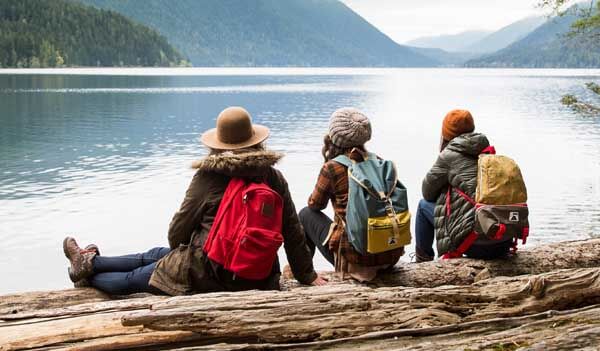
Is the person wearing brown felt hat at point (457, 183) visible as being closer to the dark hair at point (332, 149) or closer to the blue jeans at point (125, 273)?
the dark hair at point (332, 149)

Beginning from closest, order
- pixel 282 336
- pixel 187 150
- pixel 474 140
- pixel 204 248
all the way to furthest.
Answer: pixel 282 336, pixel 204 248, pixel 474 140, pixel 187 150

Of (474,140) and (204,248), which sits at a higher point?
(474,140)

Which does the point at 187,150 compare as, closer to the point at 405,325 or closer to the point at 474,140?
the point at 474,140

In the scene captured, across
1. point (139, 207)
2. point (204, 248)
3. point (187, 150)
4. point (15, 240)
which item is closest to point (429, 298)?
point (204, 248)

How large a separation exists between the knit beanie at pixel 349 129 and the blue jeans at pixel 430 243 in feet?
4.28

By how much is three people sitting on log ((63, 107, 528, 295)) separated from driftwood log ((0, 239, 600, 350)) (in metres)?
0.66

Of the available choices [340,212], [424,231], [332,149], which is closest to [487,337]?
[340,212]

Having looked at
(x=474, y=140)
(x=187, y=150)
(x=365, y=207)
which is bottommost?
(x=187, y=150)

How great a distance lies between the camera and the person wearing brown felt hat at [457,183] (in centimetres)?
526

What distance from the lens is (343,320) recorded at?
331 cm

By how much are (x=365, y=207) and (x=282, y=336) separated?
60.8 inches

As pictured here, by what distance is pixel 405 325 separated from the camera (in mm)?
3297

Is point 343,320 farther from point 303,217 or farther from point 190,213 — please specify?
point 303,217

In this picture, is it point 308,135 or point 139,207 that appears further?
point 308,135
